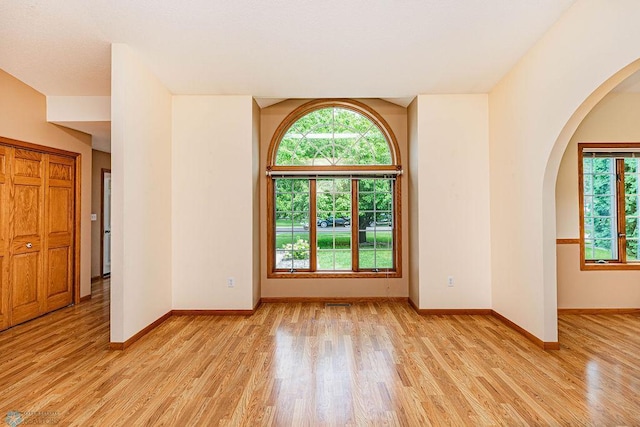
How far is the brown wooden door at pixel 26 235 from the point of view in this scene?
4000 millimetres

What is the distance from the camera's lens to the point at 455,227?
172 inches

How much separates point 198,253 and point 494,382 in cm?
343

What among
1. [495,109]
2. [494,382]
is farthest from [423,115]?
[494,382]

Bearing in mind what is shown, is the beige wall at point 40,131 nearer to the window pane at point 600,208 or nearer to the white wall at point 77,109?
the white wall at point 77,109

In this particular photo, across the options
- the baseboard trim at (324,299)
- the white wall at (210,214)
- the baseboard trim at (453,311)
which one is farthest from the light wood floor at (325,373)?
the baseboard trim at (324,299)

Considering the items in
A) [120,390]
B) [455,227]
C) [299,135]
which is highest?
[299,135]

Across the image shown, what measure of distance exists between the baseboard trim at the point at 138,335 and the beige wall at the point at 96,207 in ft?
10.2

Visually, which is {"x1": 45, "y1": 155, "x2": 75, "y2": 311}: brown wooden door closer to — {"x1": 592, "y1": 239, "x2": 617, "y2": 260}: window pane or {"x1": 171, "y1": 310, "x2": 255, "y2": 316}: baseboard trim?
{"x1": 171, "y1": 310, "x2": 255, "y2": 316}: baseboard trim

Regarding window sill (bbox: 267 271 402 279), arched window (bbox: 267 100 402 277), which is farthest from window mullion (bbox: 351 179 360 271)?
window sill (bbox: 267 271 402 279)

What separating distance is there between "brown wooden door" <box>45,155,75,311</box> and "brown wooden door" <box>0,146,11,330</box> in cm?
54

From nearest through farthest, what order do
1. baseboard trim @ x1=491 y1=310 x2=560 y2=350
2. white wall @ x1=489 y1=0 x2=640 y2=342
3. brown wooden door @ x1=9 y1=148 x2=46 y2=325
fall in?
white wall @ x1=489 y1=0 x2=640 y2=342 < baseboard trim @ x1=491 y1=310 x2=560 y2=350 < brown wooden door @ x1=9 y1=148 x2=46 y2=325

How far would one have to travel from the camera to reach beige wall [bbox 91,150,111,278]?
6.29m

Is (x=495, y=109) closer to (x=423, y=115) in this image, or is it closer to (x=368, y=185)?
(x=423, y=115)

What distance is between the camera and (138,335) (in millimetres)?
3467
